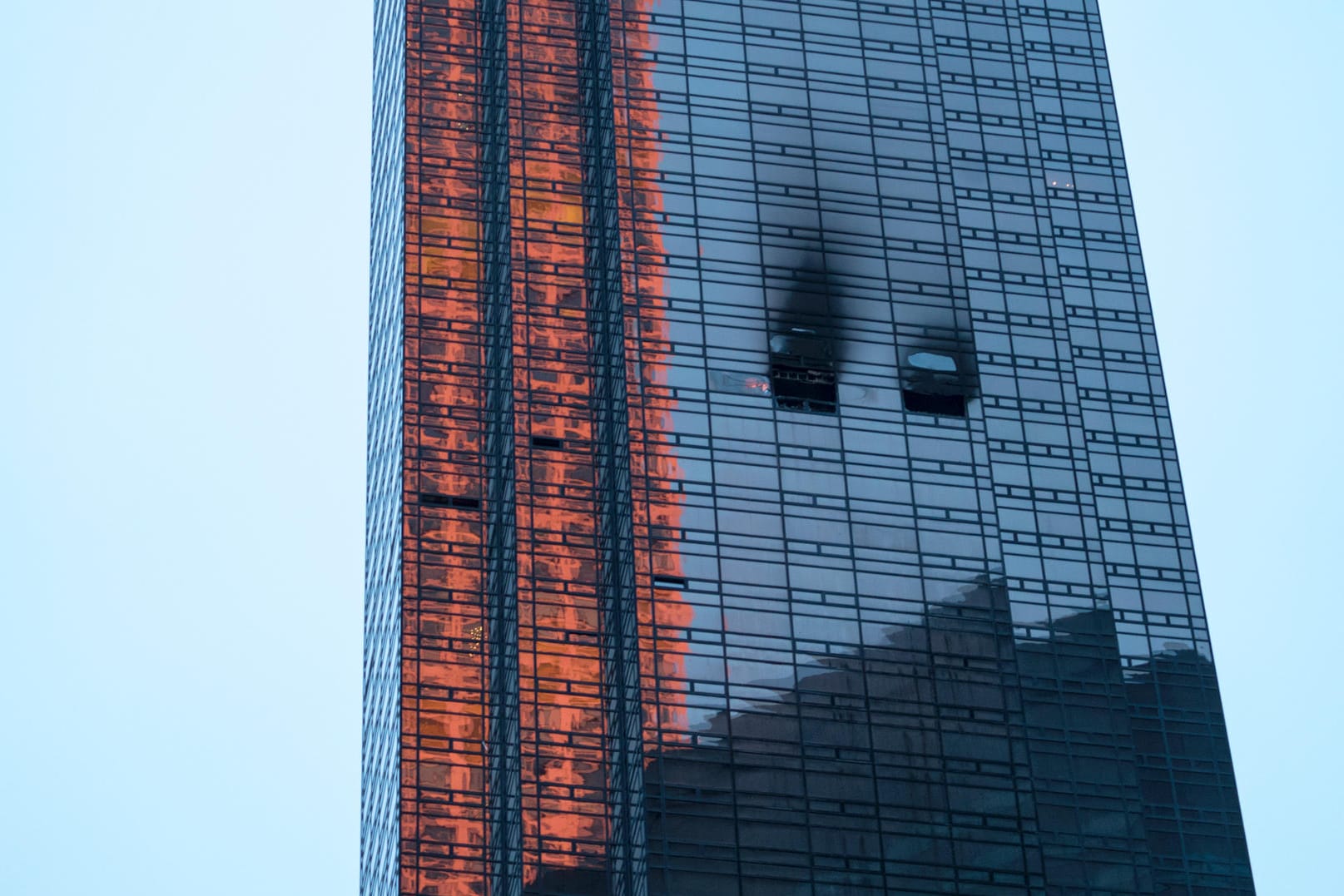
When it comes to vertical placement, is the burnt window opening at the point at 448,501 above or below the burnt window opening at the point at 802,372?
below

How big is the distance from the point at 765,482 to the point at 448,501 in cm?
1914

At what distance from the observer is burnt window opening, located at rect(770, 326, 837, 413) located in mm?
155000

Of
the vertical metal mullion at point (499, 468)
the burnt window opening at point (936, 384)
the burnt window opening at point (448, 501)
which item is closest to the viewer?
the vertical metal mullion at point (499, 468)

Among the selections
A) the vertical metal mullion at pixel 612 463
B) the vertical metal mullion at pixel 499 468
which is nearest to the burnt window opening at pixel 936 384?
the vertical metal mullion at pixel 612 463

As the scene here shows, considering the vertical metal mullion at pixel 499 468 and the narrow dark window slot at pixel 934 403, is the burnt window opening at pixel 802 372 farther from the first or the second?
the vertical metal mullion at pixel 499 468

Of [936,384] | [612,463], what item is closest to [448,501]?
[612,463]

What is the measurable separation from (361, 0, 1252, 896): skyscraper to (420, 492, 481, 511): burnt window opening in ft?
0.88

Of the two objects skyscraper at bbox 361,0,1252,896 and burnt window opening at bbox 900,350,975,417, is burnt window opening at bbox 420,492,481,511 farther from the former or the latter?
burnt window opening at bbox 900,350,975,417

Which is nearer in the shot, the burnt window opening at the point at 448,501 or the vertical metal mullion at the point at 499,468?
the vertical metal mullion at the point at 499,468

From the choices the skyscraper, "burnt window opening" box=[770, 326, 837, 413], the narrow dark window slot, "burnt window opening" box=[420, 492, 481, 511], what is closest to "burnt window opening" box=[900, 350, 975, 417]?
the narrow dark window slot

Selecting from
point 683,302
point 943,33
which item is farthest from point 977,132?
point 683,302

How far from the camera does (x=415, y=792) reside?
146 meters

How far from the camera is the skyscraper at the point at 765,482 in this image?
475ft

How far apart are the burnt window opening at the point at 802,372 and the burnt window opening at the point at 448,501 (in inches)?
756
